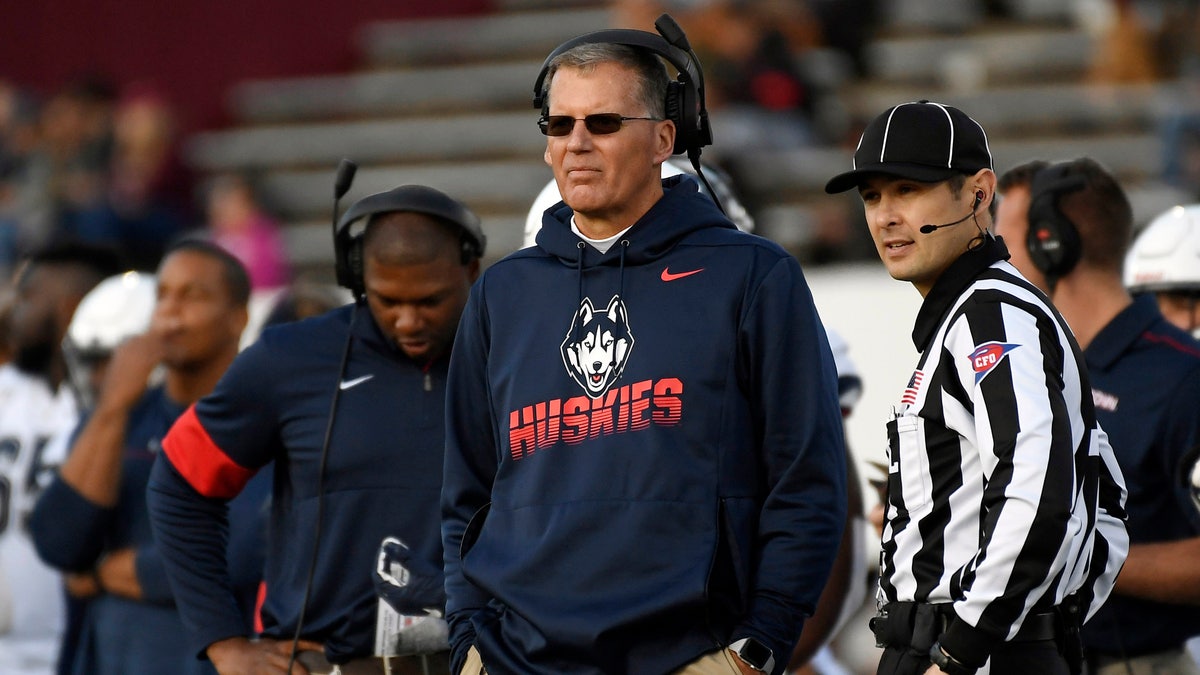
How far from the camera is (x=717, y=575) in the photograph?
125 inches

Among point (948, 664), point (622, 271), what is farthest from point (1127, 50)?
point (948, 664)

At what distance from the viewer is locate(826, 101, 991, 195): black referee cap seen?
127 inches

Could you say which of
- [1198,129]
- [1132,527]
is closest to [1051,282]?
[1132,527]

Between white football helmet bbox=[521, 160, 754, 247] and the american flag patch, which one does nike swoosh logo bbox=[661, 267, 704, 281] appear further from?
white football helmet bbox=[521, 160, 754, 247]

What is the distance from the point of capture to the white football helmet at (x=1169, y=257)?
16.3ft

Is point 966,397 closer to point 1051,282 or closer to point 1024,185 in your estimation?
point 1051,282

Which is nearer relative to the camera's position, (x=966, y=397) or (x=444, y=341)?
(x=966, y=397)

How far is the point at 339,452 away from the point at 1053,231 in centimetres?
192

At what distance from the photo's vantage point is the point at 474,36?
1510 centimetres

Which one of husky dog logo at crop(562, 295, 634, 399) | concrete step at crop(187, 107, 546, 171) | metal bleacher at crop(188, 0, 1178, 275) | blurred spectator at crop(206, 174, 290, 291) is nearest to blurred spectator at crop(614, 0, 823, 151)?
metal bleacher at crop(188, 0, 1178, 275)

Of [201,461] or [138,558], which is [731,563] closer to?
[201,461]

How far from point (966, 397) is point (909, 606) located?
1.34 feet

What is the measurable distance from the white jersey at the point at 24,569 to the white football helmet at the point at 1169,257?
140 inches

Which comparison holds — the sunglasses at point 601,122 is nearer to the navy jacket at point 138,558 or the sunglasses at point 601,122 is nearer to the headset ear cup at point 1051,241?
the headset ear cup at point 1051,241
